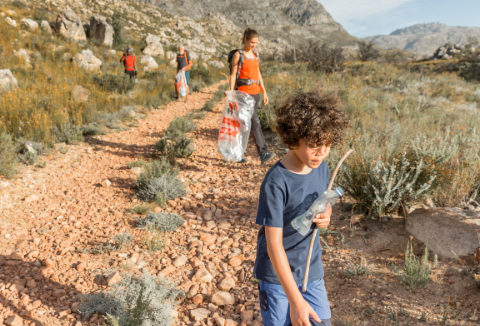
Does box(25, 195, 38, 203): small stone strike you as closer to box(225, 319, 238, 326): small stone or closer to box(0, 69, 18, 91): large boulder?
box(225, 319, 238, 326): small stone

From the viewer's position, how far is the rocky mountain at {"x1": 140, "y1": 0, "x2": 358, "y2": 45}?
112 m

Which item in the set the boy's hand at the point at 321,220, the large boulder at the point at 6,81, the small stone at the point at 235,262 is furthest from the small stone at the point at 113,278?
the large boulder at the point at 6,81

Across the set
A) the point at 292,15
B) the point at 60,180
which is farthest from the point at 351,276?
the point at 292,15

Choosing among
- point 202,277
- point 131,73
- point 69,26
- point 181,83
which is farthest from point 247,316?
point 69,26

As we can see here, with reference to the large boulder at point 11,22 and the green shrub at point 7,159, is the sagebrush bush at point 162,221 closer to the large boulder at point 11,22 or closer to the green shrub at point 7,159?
the green shrub at point 7,159

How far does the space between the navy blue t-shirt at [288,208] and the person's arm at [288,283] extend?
5 centimetres

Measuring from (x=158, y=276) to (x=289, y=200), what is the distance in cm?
165

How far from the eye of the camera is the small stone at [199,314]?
215 cm

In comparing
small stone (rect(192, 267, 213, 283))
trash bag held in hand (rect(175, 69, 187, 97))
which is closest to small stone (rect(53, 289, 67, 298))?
small stone (rect(192, 267, 213, 283))

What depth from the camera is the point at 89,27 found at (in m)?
19.8

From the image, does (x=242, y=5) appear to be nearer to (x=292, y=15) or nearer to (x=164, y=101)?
(x=292, y=15)

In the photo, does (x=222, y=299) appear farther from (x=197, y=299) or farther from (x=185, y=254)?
(x=185, y=254)

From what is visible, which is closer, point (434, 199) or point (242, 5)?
point (434, 199)

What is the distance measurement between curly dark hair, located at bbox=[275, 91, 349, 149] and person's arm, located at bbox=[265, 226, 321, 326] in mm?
405
